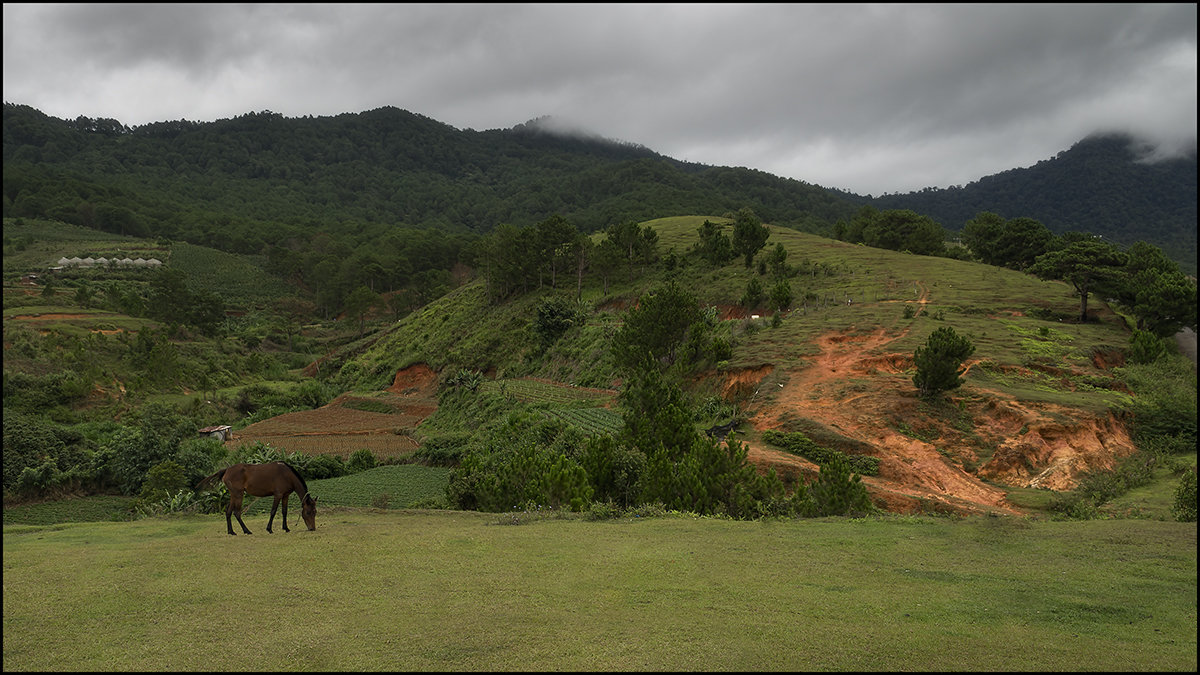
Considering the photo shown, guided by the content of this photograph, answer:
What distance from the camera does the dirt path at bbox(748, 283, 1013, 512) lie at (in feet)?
73.0

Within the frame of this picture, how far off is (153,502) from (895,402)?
3304 centimetres

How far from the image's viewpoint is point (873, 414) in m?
27.2

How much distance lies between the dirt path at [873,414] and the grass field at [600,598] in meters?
10.4

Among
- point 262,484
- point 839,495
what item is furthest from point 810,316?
point 262,484

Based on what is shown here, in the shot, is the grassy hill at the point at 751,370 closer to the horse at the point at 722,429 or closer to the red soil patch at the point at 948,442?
the red soil patch at the point at 948,442

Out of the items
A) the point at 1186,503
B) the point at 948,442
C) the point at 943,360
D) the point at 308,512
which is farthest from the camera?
the point at 943,360

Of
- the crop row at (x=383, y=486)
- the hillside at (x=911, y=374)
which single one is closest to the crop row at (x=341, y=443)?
the crop row at (x=383, y=486)

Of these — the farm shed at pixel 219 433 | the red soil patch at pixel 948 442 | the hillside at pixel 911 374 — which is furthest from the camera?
the farm shed at pixel 219 433

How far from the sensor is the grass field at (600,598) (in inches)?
228

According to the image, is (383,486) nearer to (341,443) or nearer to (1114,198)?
(341,443)

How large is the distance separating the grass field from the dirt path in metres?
10.4

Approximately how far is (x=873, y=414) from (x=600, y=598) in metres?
22.7

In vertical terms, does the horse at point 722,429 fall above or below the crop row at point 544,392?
above

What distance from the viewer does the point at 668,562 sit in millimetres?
9719
